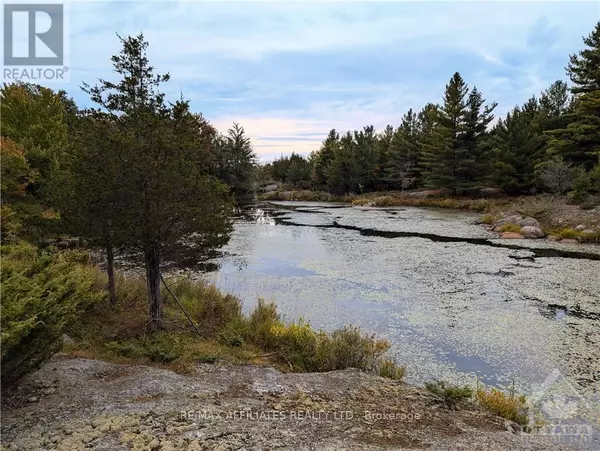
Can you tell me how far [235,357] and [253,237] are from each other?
13735 mm

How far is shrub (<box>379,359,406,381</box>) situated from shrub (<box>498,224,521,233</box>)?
15.7 meters

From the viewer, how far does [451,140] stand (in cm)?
3516

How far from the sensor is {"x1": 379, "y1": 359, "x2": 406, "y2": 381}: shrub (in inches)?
230

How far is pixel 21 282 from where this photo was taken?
12.9 ft

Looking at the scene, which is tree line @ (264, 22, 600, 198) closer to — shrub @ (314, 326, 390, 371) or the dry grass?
the dry grass

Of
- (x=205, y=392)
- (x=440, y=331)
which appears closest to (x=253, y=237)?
(x=440, y=331)

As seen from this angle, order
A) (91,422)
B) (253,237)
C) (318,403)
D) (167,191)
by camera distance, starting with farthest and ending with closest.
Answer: (253,237) → (167,191) → (318,403) → (91,422)

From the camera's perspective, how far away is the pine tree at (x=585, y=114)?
2466 centimetres

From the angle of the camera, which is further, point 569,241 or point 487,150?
point 487,150

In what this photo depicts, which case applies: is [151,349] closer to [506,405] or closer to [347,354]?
[347,354]

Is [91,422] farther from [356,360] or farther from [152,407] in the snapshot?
[356,360]

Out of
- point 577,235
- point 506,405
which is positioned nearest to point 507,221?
point 577,235

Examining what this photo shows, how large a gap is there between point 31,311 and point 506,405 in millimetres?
5300

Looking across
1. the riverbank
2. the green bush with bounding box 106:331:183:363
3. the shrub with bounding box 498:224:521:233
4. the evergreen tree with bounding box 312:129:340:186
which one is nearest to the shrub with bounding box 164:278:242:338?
the green bush with bounding box 106:331:183:363
